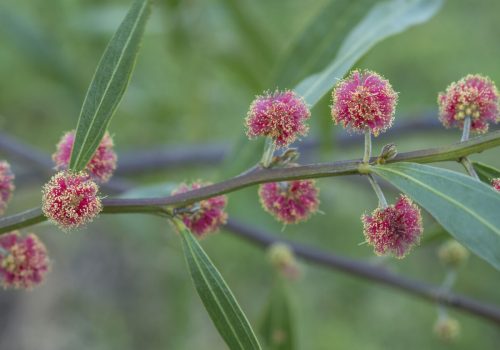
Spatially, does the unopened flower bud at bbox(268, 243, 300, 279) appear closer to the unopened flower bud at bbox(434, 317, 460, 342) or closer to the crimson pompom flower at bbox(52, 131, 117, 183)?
the unopened flower bud at bbox(434, 317, 460, 342)

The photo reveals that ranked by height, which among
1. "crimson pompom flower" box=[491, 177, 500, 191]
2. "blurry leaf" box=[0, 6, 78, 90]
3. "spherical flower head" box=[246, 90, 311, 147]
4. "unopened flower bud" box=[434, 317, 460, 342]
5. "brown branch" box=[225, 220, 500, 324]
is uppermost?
"blurry leaf" box=[0, 6, 78, 90]

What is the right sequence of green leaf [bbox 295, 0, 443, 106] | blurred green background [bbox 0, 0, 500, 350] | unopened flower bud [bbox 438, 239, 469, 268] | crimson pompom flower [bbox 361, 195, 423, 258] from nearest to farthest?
crimson pompom flower [bbox 361, 195, 423, 258], green leaf [bbox 295, 0, 443, 106], unopened flower bud [bbox 438, 239, 469, 268], blurred green background [bbox 0, 0, 500, 350]

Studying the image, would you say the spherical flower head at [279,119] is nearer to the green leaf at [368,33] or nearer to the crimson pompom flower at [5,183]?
the green leaf at [368,33]

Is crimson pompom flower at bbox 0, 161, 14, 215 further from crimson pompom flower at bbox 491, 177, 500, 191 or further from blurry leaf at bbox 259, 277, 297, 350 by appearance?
blurry leaf at bbox 259, 277, 297, 350

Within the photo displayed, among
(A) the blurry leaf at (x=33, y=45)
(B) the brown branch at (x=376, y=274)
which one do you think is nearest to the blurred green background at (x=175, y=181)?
(A) the blurry leaf at (x=33, y=45)

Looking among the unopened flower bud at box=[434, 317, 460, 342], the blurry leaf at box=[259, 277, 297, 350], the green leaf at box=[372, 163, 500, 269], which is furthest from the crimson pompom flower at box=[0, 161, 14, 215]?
the unopened flower bud at box=[434, 317, 460, 342]

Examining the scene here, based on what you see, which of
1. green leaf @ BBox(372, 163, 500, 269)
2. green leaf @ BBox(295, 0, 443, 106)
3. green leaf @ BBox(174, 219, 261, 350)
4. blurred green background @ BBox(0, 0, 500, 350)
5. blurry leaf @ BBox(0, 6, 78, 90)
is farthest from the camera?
blurred green background @ BBox(0, 0, 500, 350)

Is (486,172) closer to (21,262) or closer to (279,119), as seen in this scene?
(279,119)

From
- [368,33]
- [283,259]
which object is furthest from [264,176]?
[283,259]

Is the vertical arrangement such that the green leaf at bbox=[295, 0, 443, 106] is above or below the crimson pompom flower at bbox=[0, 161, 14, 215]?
above

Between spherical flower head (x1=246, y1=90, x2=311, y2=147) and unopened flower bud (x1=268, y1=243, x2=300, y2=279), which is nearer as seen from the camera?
spherical flower head (x1=246, y1=90, x2=311, y2=147)
